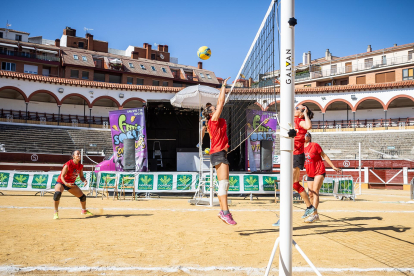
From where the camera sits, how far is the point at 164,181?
14.1 meters

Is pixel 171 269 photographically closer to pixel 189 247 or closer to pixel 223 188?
pixel 189 247

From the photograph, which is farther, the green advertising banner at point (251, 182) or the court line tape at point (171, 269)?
the green advertising banner at point (251, 182)

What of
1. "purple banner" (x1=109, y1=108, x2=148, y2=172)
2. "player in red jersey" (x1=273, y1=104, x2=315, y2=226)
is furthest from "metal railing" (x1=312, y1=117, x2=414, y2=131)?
"player in red jersey" (x1=273, y1=104, x2=315, y2=226)

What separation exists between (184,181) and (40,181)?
680cm

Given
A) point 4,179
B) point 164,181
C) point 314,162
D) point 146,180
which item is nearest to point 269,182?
point 164,181

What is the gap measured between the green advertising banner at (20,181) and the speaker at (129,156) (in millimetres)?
4838

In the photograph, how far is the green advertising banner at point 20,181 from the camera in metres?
15.1

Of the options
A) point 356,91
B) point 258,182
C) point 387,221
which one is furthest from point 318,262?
point 356,91

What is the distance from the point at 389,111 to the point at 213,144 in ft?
136

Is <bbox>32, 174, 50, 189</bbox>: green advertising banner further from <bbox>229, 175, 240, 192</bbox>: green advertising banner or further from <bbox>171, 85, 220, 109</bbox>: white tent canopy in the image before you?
<bbox>229, 175, 240, 192</bbox>: green advertising banner

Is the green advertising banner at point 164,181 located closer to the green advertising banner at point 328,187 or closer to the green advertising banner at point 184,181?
the green advertising banner at point 184,181

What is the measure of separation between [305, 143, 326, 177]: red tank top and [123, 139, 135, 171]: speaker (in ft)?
28.7

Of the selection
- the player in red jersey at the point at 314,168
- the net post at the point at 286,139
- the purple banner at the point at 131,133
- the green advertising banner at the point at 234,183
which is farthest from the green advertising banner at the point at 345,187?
the net post at the point at 286,139

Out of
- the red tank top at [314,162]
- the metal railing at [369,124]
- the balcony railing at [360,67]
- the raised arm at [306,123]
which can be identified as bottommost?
the red tank top at [314,162]
